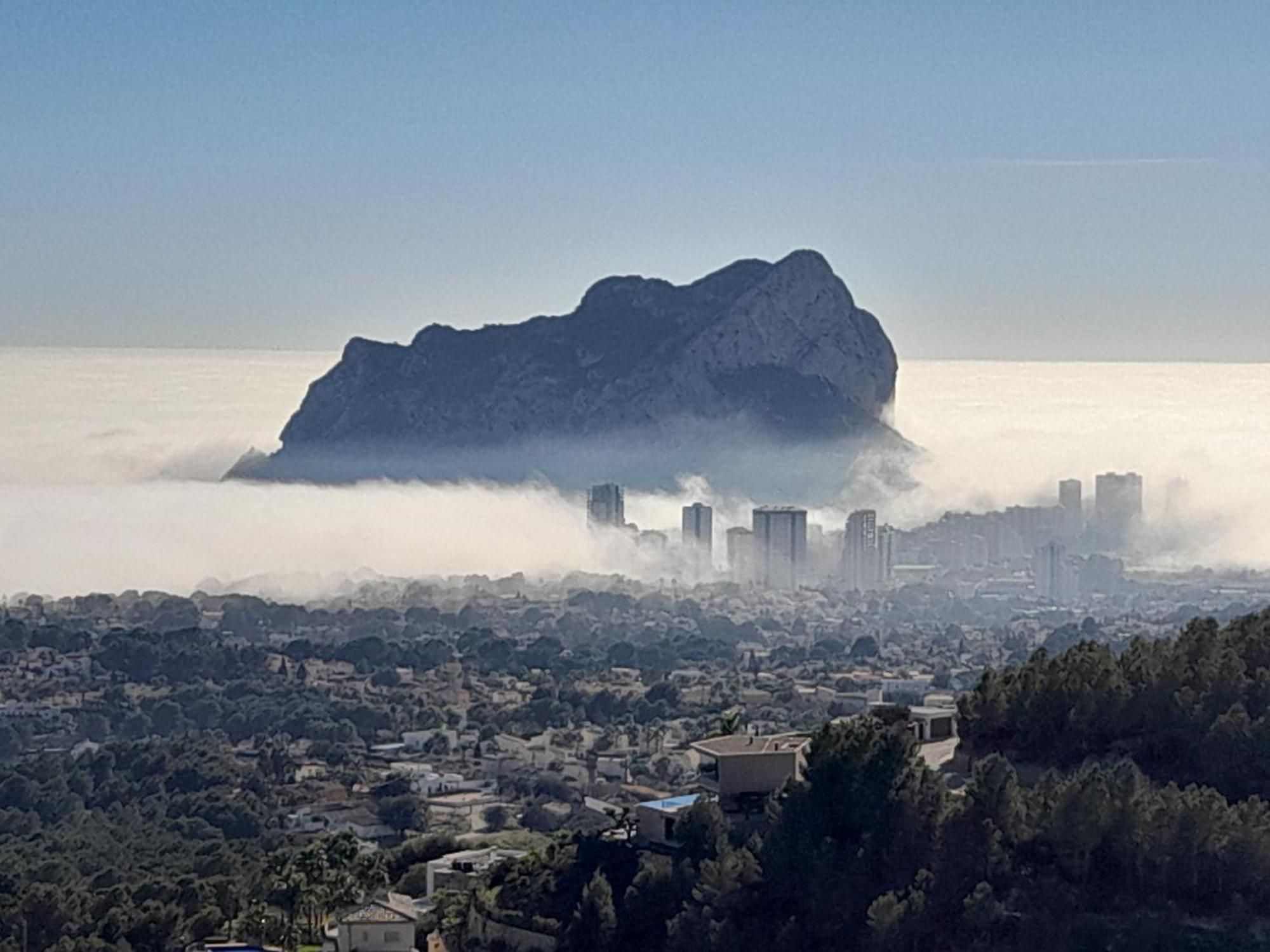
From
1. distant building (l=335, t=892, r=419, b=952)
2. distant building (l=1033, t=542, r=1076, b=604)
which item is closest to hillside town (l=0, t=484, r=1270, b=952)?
distant building (l=335, t=892, r=419, b=952)

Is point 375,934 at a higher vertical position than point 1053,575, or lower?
lower

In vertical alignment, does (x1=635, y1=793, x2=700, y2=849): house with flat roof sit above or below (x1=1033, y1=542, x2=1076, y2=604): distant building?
below

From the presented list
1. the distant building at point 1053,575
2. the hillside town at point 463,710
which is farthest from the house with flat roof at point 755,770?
the distant building at point 1053,575

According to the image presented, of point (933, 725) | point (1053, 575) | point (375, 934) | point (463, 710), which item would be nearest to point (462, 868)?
point (375, 934)

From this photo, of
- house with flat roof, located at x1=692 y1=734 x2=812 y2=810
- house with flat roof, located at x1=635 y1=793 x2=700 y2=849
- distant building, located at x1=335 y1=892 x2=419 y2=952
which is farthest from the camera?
house with flat roof, located at x1=692 y1=734 x2=812 y2=810

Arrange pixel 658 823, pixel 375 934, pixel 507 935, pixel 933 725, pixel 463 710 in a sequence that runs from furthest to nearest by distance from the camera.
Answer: pixel 463 710 → pixel 933 725 → pixel 658 823 → pixel 507 935 → pixel 375 934

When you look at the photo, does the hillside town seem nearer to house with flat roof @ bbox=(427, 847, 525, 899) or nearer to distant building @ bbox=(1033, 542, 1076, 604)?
house with flat roof @ bbox=(427, 847, 525, 899)

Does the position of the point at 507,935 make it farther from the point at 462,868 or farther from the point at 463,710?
the point at 463,710

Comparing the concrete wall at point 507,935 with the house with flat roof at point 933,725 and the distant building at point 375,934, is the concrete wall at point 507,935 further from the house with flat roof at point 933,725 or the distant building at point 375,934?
the house with flat roof at point 933,725
